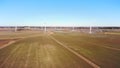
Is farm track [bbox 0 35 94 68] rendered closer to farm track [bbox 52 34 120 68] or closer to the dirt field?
the dirt field

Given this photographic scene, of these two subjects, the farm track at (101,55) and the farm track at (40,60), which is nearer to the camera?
the farm track at (40,60)

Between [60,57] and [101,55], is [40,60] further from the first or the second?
[101,55]

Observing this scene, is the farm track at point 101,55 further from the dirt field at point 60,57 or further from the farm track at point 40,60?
the farm track at point 40,60

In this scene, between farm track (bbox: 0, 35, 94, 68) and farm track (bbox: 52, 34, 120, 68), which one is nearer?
farm track (bbox: 0, 35, 94, 68)

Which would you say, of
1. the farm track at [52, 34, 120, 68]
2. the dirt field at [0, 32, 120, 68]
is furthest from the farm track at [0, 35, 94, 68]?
the farm track at [52, 34, 120, 68]

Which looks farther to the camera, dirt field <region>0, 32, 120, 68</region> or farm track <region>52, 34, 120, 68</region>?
farm track <region>52, 34, 120, 68</region>

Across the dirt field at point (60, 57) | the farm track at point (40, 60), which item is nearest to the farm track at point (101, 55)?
the dirt field at point (60, 57)

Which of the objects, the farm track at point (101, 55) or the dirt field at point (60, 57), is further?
the farm track at point (101, 55)

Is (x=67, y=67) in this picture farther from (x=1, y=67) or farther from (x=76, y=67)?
(x=1, y=67)

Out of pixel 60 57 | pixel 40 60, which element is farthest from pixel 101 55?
pixel 40 60

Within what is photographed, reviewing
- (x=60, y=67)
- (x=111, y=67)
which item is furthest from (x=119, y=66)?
(x=60, y=67)

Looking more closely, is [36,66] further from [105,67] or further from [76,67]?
[105,67]
